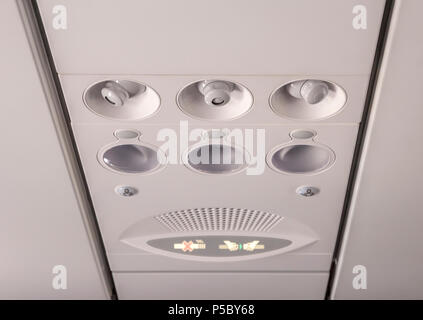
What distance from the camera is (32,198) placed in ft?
2.99

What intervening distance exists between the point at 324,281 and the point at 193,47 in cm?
72

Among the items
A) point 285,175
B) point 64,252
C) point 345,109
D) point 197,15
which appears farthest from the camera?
point 64,252

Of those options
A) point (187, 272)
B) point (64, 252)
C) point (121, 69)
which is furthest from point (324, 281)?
point (121, 69)

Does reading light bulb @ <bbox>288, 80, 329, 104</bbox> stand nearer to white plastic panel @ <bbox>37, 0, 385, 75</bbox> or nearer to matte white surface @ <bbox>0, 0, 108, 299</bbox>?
white plastic panel @ <bbox>37, 0, 385, 75</bbox>

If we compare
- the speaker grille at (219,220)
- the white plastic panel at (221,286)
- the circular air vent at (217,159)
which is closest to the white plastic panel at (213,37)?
the circular air vent at (217,159)

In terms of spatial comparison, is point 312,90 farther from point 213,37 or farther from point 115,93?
point 115,93

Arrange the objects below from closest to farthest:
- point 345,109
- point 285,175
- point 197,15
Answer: point 197,15
point 345,109
point 285,175

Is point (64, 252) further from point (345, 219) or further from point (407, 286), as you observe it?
point (407, 286)

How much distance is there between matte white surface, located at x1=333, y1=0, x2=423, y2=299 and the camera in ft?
2.27

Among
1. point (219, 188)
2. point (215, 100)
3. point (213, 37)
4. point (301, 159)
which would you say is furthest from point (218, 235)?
point (213, 37)

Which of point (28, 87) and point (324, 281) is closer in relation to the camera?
point (28, 87)

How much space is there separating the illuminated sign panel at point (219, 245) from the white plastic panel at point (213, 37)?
1.51 ft

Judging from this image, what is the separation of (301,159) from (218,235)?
272 mm

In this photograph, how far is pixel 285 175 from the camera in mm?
901
